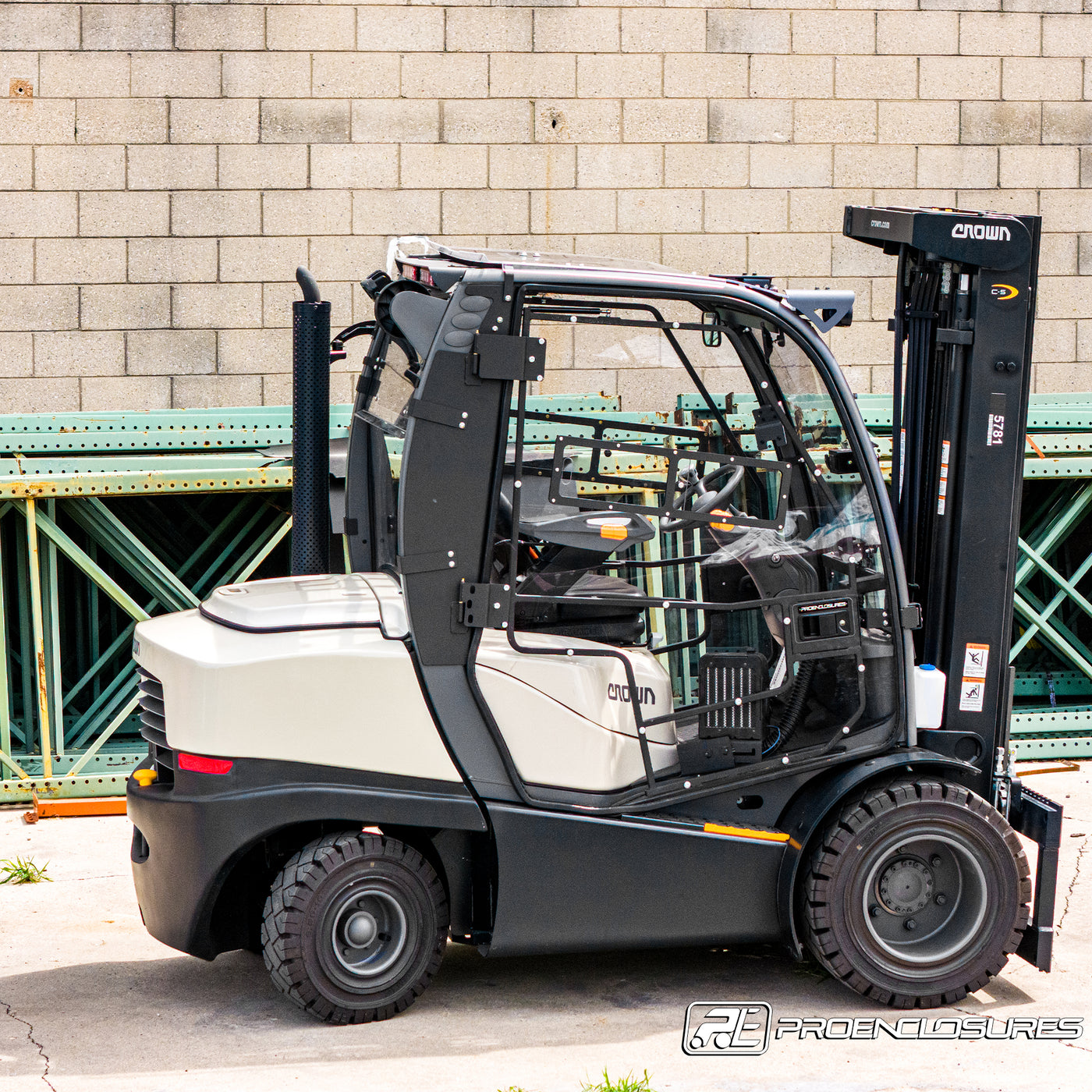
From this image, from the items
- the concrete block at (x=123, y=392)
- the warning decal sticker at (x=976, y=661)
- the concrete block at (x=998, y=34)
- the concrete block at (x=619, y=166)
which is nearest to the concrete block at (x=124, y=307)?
the concrete block at (x=123, y=392)

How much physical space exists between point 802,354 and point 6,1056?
3.00m

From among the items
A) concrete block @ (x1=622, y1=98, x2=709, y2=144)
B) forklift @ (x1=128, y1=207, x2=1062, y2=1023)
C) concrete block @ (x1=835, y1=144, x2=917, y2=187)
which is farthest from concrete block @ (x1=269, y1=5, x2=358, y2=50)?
forklift @ (x1=128, y1=207, x2=1062, y2=1023)

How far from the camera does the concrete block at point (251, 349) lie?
356 inches

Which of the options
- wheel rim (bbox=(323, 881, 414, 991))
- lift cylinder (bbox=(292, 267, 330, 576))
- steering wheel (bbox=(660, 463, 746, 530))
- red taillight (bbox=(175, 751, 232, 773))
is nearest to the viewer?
red taillight (bbox=(175, 751, 232, 773))

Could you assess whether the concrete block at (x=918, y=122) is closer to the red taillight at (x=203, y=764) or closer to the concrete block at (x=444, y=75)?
the concrete block at (x=444, y=75)

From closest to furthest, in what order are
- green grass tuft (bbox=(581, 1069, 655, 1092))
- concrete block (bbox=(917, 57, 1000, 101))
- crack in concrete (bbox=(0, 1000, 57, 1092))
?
green grass tuft (bbox=(581, 1069, 655, 1092)) < crack in concrete (bbox=(0, 1000, 57, 1092)) < concrete block (bbox=(917, 57, 1000, 101))

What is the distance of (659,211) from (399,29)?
79.0 inches

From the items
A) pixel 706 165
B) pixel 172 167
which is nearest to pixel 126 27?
pixel 172 167

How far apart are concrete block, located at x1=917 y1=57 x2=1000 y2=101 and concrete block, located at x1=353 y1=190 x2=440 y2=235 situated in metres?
3.32

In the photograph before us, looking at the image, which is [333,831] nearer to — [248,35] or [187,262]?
[187,262]

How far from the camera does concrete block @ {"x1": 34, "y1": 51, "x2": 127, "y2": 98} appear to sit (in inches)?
344

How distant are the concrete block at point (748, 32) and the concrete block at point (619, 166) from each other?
79 centimetres

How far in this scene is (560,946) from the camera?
4090 mm

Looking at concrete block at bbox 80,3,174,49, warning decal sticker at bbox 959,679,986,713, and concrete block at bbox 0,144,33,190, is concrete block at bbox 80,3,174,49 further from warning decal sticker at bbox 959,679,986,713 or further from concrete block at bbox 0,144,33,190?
warning decal sticker at bbox 959,679,986,713
